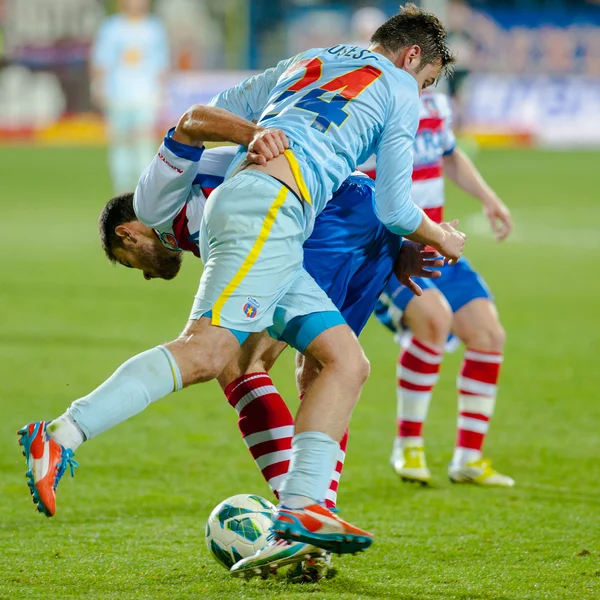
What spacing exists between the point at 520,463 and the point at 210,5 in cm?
2882

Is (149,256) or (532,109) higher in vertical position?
(149,256)

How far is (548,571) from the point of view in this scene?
3678 mm

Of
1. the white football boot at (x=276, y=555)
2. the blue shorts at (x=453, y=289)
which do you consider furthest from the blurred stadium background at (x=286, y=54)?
the white football boot at (x=276, y=555)

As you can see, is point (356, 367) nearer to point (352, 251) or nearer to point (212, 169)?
point (352, 251)

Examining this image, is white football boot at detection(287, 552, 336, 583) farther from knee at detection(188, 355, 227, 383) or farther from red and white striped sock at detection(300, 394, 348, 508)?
knee at detection(188, 355, 227, 383)

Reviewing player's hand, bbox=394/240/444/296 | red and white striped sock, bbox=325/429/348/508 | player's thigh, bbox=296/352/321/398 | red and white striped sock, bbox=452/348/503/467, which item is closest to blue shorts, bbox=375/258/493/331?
red and white striped sock, bbox=452/348/503/467

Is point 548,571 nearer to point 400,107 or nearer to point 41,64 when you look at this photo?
point 400,107

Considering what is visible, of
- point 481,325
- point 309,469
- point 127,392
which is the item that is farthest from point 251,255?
point 481,325

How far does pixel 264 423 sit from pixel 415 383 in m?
1.47

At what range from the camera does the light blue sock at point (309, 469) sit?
10.9ft

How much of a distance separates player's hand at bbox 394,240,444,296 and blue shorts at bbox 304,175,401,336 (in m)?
0.05

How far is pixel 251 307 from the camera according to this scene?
134 inches

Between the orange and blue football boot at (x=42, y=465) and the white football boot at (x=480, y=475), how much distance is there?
2.29m

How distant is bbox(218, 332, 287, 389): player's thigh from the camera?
3.97 metres
